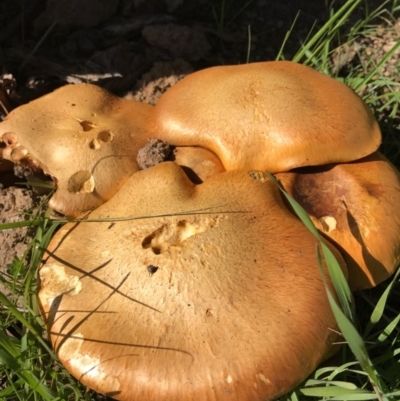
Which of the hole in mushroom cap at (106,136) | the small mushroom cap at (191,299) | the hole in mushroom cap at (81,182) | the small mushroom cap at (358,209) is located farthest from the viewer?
the hole in mushroom cap at (106,136)

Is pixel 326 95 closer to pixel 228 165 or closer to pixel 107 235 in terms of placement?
pixel 228 165

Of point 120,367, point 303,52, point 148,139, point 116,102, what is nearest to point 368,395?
point 120,367

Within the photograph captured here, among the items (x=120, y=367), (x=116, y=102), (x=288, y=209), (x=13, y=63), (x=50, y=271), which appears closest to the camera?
(x=120, y=367)

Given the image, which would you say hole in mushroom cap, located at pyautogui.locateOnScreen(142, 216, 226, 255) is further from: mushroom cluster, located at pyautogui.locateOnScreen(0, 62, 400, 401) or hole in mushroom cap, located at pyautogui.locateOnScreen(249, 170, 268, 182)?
hole in mushroom cap, located at pyautogui.locateOnScreen(249, 170, 268, 182)

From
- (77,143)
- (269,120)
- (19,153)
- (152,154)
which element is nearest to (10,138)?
(19,153)

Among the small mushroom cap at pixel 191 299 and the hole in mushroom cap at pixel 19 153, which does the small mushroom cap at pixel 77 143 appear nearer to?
the hole in mushroom cap at pixel 19 153

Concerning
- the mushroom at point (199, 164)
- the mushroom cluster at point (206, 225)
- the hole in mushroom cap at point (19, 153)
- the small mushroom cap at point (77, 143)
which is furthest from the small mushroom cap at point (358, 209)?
the hole in mushroom cap at point (19, 153)

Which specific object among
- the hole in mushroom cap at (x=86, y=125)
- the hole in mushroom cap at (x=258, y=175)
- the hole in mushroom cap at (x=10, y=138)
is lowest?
the hole in mushroom cap at (x=10, y=138)
